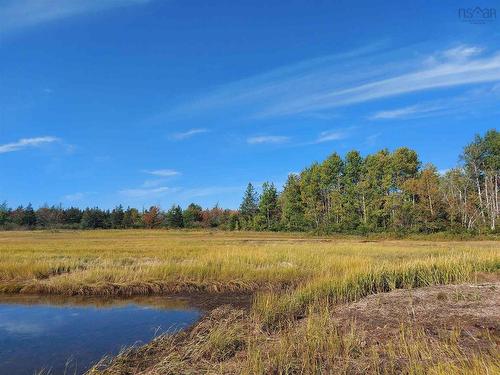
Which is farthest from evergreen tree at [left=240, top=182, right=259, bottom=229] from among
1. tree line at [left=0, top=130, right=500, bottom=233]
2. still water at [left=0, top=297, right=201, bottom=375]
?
still water at [left=0, top=297, right=201, bottom=375]

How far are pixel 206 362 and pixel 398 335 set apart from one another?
3.65 meters

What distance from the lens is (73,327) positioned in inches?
480

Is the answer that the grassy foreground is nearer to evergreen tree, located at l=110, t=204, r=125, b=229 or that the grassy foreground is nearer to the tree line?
the tree line

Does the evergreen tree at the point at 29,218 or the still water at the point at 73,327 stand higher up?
the evergreen tree at the point at 29,218

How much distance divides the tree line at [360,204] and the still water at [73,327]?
153 ft

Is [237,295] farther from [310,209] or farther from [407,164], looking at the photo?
[310,209]

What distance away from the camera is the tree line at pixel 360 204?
202ft

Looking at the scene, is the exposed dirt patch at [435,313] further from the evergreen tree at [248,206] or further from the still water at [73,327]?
the evergreen tree at [248,206]

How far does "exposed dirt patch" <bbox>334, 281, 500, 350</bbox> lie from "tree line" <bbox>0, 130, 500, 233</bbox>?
45.1 meters

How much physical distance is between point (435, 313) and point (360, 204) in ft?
216

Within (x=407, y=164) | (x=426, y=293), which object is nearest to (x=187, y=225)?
(x=407, y=164)

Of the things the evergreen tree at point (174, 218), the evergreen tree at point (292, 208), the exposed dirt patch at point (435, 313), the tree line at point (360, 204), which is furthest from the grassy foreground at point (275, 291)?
the evergreen tree at point (174, 218)

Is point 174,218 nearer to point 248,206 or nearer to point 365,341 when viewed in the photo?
point 248,206

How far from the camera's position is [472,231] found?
169ft
